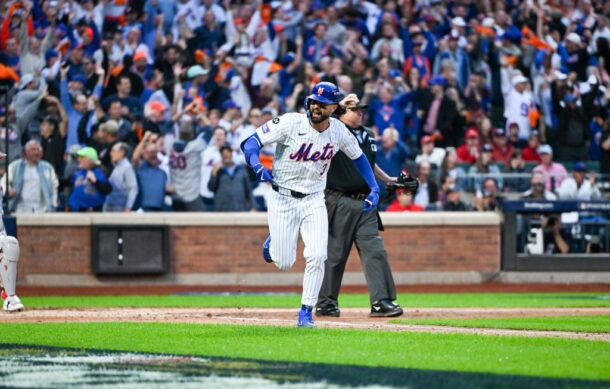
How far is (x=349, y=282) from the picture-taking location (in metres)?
21.3

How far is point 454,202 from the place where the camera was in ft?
71.1

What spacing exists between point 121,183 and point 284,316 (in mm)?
7392

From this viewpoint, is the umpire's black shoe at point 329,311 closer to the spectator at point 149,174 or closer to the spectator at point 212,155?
the spectator at point 149,174

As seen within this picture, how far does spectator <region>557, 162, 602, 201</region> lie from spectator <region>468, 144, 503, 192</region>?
1.07 m

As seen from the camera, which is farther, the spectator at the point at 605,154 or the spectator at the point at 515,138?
the spectator at the point at 605,154

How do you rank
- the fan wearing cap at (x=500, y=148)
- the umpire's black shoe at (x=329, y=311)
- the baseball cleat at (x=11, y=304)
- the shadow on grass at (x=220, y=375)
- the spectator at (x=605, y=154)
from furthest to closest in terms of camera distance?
the spectator at (x=605, y=154) < the fan wearing cap at (x=500, y=148) < the baseball cleat at (x=11, y=304) < the umpire's black shoe at (x=329, y=311) < the shadow on grass at (x=220, y=375)

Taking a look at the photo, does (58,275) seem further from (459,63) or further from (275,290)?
(459,63)

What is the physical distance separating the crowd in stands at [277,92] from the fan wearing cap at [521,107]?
0.08 ft

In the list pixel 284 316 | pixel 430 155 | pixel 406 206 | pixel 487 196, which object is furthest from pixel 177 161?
pixel 284 316

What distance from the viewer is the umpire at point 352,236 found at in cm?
1295

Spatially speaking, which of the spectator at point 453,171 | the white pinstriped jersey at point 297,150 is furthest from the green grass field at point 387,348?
the spectator at point 453,171

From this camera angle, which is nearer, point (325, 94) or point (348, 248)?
point (325, 94)

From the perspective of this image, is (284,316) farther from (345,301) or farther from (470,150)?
(470,150)

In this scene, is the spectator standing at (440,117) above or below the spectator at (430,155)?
above
